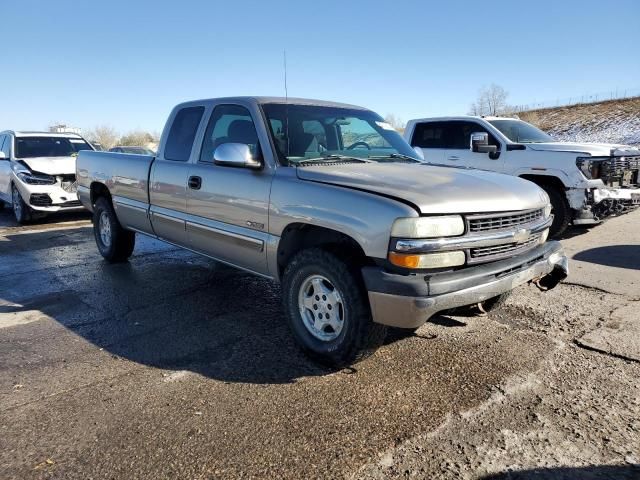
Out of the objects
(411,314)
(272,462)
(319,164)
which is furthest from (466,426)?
(319,164)

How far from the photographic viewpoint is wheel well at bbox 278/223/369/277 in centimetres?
318

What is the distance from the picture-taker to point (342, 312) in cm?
321

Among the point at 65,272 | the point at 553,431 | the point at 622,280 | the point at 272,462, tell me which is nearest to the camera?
the point at 272,462

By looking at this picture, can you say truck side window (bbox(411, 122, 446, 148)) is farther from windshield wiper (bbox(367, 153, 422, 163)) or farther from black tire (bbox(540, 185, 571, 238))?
windshield wiper (bbox(367, 153, 422, 163))

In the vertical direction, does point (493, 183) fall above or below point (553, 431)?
above

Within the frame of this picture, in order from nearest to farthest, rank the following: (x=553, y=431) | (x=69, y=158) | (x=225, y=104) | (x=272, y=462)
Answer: (x=272, y=462) < (x=553, y=431) < (x=225, y=104) < (x=69, y=158)

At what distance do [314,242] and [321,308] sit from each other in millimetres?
496

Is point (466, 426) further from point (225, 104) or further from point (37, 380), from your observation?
point (225, 104)

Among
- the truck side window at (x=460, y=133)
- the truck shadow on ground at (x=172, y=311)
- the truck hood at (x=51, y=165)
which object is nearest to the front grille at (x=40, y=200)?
the truck hood at (x=51, y=165)

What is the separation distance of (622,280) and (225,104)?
437cm

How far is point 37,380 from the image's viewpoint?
324cm

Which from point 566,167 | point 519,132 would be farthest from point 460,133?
point 566,167

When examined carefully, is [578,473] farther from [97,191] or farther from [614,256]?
[97,191]

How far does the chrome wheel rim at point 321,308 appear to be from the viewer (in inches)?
127
